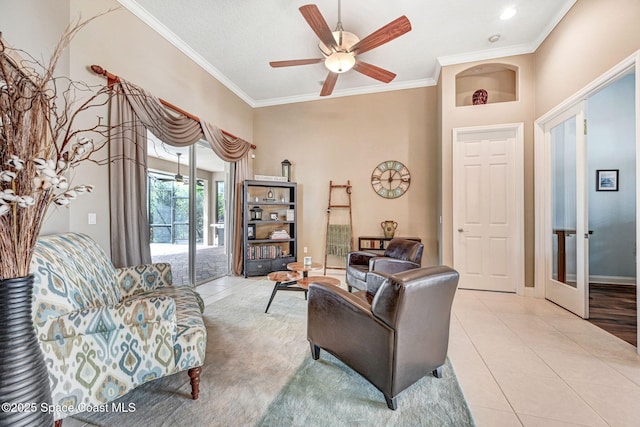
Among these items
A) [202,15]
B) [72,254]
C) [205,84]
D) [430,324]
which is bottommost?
[430,324]

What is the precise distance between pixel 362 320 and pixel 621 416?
5.01 ft

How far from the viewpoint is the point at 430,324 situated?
161 centimetres

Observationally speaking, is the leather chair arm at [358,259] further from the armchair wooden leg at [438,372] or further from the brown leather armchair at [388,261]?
the armchair wooden leg at [438,372]

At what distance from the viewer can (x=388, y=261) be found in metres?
3.26

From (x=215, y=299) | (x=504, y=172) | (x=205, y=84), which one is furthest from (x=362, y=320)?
(x=205, y=84)

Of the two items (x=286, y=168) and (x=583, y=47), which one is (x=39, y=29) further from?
(x=583, y=47)

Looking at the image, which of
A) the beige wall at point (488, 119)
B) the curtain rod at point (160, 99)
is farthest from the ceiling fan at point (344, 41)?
the curtain rod at point (160, 99)

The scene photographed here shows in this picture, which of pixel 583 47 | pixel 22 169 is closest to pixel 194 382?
pixel 22 169

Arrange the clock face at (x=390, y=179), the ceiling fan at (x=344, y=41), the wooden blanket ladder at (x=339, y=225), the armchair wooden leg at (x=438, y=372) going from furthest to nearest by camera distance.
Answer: the wooden blanket ladder at (x=339, y=225)
the clock face at (x=390, y=179)
the ceiling fan at (x=344, y=41)
the armchair wooden leg at (x=438, y=372)

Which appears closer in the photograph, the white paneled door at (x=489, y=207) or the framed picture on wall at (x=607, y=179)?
the white paneled door at (x=489, y=207)

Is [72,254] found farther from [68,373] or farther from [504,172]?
[504,172]

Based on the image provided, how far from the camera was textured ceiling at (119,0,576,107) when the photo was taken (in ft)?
9.14

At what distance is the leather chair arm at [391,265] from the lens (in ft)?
10.5

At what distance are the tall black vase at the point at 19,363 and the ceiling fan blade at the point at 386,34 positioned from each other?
2847 mm
